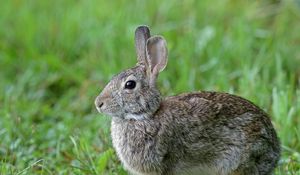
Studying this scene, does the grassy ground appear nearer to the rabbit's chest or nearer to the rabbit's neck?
the rabbit's chest

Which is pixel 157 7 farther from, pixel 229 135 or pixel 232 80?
pixel 229 135

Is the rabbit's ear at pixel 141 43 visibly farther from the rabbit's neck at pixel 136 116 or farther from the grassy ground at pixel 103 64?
the grassy ground at pixel 103 64

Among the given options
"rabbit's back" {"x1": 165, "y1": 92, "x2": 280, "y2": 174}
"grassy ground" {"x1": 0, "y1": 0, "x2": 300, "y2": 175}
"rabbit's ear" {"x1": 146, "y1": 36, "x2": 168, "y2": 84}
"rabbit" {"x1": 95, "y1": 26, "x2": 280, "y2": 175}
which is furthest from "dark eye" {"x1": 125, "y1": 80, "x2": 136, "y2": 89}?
"grassy ground" {"x1": 0, "y1": 0, "x2": 300, "y2": 175}

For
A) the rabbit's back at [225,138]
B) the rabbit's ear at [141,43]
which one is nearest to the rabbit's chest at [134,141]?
the rabbit's back at [225,138]

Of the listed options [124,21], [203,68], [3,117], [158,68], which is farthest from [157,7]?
[158,68]

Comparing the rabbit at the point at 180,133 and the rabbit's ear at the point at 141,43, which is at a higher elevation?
the rabbit's ear at the point at 141,43
